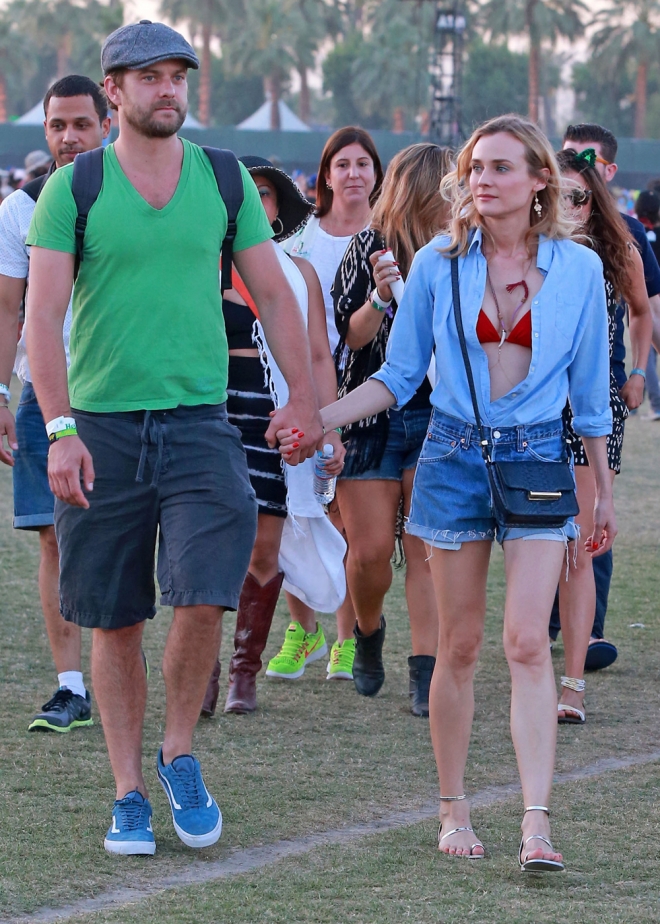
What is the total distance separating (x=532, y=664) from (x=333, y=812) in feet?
3.03

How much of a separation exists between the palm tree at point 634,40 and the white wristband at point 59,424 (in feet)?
265

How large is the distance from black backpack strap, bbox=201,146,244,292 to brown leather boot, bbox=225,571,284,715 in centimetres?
187

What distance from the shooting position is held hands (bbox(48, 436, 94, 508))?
11.7ft

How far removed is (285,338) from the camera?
3.98 m

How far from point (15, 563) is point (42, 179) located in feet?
11.9

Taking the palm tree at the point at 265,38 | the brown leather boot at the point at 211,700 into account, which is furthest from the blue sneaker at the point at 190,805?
the palm tree at the point at 265,38

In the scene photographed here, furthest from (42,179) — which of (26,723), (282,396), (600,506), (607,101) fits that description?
(607,101)

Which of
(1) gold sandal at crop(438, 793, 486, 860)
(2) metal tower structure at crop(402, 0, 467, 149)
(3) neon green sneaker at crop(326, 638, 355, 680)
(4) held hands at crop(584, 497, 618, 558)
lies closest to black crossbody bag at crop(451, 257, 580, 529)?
(4) held hands at crop(584, 497, 618, 558)

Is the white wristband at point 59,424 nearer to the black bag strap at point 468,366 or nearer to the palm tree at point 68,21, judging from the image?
the black bag strap at point 468,366

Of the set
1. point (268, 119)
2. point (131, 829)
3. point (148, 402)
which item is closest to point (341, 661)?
point (131, 829)

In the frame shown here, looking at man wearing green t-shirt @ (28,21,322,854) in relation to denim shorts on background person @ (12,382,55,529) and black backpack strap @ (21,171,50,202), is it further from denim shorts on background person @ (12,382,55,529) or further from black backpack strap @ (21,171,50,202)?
denim shorts on background person @ (12,382,55,529)

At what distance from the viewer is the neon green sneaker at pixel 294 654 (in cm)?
591

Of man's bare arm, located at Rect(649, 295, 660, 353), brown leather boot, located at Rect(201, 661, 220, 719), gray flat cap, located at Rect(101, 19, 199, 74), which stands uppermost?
gray flat cap, located at Rect(101, 19, 199, 74)

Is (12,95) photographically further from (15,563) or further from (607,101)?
(15,563)
